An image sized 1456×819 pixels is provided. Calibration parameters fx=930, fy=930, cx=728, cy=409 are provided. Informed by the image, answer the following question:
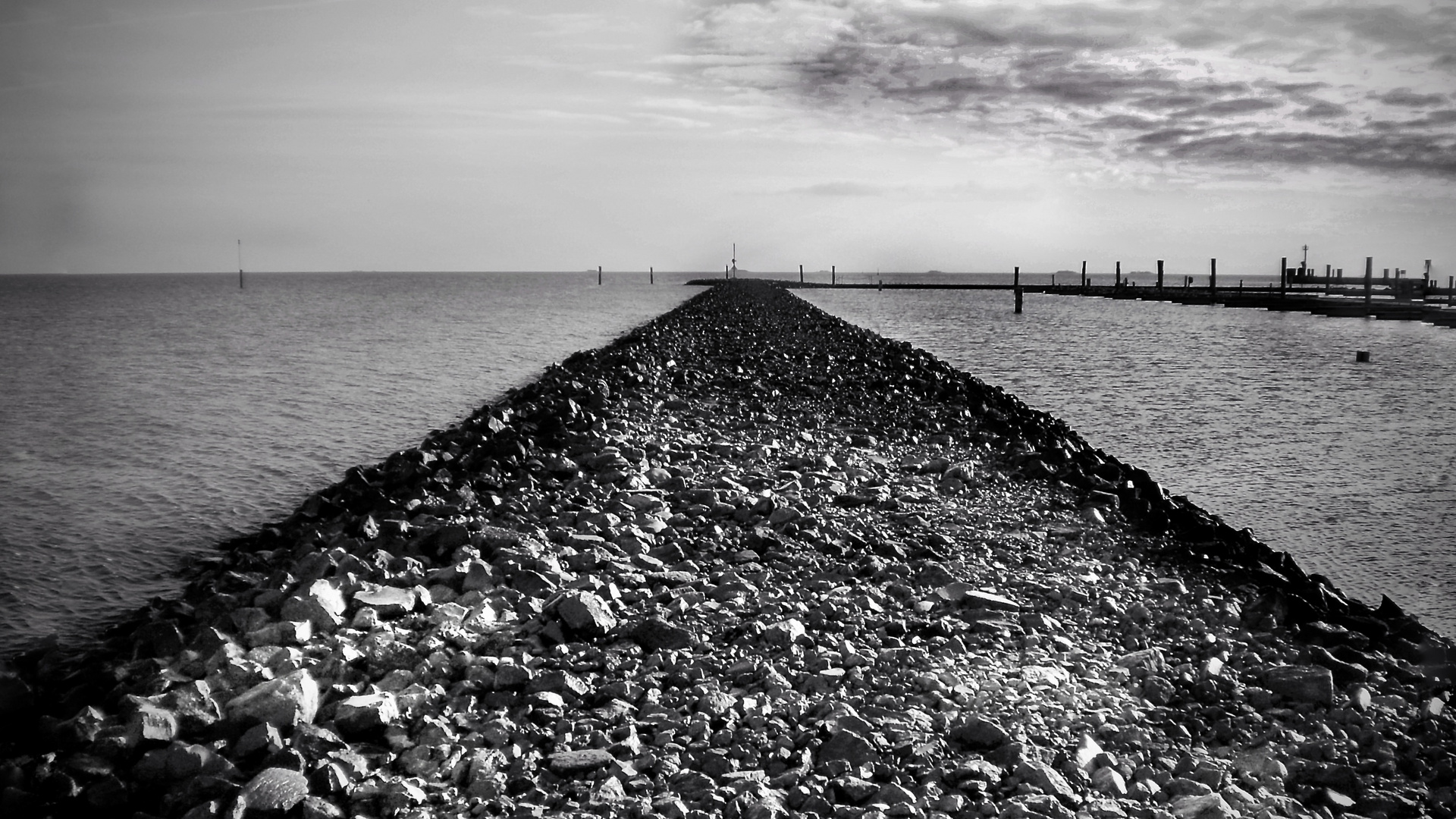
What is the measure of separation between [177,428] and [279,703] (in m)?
13.9

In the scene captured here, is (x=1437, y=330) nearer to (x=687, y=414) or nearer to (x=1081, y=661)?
(x=687, y=414)

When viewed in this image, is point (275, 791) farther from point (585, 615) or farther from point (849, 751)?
point (849, 751)

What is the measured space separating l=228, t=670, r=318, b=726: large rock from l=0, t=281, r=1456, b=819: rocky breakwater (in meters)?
0.01

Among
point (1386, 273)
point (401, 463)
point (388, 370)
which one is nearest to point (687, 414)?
point (401, 463)

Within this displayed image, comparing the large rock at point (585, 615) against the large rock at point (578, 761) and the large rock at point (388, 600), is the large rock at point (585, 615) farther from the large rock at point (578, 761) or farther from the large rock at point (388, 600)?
the large rock at point (578, 761)

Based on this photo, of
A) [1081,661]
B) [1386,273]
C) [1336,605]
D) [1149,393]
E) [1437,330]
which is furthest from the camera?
[1386,273]

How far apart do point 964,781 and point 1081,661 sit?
5.38 feet

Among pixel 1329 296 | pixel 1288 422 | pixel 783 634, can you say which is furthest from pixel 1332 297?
pixel 783 634

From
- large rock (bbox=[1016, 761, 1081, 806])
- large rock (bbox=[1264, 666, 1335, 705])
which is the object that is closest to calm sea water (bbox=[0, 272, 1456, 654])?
large rock (bbox=[1264, 666, 1335, 705])

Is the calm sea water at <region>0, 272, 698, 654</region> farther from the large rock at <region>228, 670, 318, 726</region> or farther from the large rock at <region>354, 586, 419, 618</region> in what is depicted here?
the large rock at <region>228, 670, 318, 726</region>

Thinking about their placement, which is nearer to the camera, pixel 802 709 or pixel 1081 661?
pixel 802 709

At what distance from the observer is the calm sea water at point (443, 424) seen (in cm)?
907

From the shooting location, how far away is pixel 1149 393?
69.7ft

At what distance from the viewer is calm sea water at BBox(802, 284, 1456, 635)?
9570 mm
